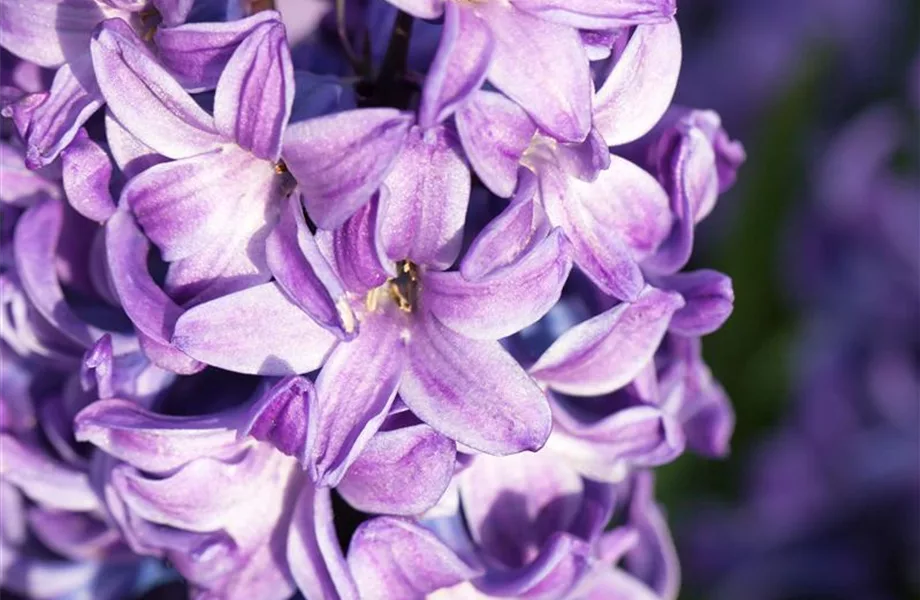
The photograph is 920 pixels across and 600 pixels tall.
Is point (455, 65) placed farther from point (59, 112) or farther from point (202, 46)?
point (59, 112)

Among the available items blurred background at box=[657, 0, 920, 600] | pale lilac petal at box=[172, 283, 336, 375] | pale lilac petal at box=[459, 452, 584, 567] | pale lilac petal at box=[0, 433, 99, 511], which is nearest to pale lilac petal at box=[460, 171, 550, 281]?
pale lilac petal at box=[172, 283, 336, 375]

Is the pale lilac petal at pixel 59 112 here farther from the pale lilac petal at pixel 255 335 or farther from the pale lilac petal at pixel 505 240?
the pale lilac petal at pixel 505 240

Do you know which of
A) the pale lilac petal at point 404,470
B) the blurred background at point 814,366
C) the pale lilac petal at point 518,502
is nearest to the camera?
the pale lilac petal at point 404,470

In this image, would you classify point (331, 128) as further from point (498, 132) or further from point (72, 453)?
point (72, 453)

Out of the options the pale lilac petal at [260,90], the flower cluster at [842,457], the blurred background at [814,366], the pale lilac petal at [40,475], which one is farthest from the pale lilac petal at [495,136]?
the flower cluster at [842,457]

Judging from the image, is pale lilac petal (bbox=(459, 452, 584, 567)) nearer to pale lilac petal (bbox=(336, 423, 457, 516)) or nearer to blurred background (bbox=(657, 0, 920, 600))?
pale lilac petal (bbox=(336, 423, 457, 516))

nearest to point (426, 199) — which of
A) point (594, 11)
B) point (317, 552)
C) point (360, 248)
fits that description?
point (360, 248)

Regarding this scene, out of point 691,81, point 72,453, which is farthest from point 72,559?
point 691,81
